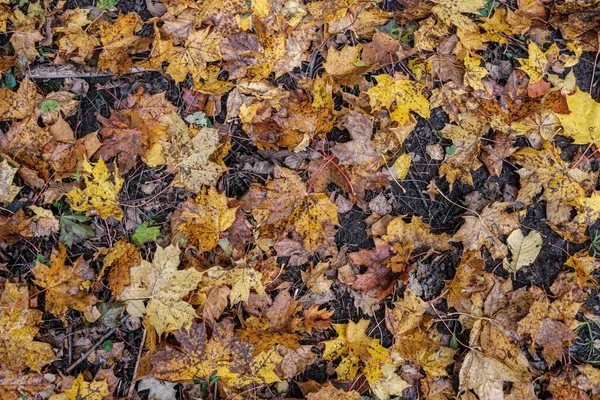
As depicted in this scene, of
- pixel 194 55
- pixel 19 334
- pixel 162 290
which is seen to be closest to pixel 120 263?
pixel 162 290

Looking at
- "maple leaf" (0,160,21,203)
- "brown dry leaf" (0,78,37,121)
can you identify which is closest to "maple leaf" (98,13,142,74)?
"brown dry leaf" (0,78,37,121)

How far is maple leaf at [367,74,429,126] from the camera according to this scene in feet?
8.49

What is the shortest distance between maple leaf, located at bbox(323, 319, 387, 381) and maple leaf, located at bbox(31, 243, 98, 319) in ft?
4.40

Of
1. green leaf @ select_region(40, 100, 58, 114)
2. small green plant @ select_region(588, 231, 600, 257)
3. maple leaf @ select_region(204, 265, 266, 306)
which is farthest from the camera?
small green plant @ select_region(588, 231, 600, 257)

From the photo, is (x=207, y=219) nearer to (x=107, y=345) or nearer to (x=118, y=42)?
→ (x=107, y=345)

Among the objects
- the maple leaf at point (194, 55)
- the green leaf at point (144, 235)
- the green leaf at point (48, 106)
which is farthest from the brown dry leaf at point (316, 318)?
the green leaf at point (48, 106)

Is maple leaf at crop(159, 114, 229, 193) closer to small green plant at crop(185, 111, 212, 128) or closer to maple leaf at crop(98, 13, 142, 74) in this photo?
small green plant at crop(185, 111, 212, 128)

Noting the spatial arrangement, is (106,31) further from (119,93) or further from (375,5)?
(375,5)

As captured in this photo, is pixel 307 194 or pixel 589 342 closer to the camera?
pixel 307 194

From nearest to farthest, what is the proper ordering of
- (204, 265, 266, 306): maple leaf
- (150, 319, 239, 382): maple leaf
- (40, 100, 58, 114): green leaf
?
(150, 319, 239, 382): maple leaf
(204, 265, 266, 306): maple leaf
(40, 100, 58, 114): green leaf

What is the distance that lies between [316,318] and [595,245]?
170 cm

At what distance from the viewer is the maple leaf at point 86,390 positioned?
8.08ft

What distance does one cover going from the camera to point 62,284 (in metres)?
2.50

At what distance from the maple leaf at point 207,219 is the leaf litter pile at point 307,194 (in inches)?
0.4
